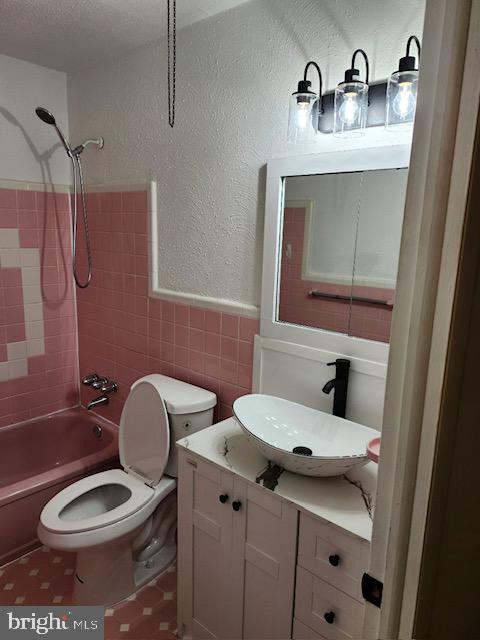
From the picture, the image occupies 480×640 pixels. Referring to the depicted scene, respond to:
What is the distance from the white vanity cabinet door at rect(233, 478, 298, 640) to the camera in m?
1.35

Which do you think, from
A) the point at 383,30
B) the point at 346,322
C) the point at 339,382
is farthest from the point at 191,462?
the point at 383,30

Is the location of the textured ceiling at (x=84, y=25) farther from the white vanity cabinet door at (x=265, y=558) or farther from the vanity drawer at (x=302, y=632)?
the vanity drawer at (x=302, y=632)

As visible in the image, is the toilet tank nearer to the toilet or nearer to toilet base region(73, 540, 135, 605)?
the toilet

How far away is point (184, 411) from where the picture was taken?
195 cm

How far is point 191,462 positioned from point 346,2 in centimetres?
168

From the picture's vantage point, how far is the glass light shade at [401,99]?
4.26 feet

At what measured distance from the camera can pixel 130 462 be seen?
2150mm

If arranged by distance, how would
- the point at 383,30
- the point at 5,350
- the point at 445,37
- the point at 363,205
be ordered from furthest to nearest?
the point at 5,350 < the point at 363,205 < the point at 383,30 < the point at 445,37

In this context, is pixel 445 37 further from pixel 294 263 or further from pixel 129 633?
pixel 129 633

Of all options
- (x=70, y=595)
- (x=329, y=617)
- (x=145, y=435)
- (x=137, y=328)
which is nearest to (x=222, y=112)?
(x=137, y=328)

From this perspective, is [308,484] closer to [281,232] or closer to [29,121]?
[281,232]

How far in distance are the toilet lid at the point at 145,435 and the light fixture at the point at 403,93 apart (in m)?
1.44

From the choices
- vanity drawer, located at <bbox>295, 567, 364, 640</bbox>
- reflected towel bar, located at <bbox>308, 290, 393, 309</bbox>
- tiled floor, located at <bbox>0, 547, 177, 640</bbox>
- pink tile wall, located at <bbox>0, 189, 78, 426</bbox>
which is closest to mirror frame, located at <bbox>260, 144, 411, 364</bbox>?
reflected towel bar, located at <bbox>308, 290, 393, 309</bbox>

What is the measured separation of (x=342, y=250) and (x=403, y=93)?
1.71 ft
